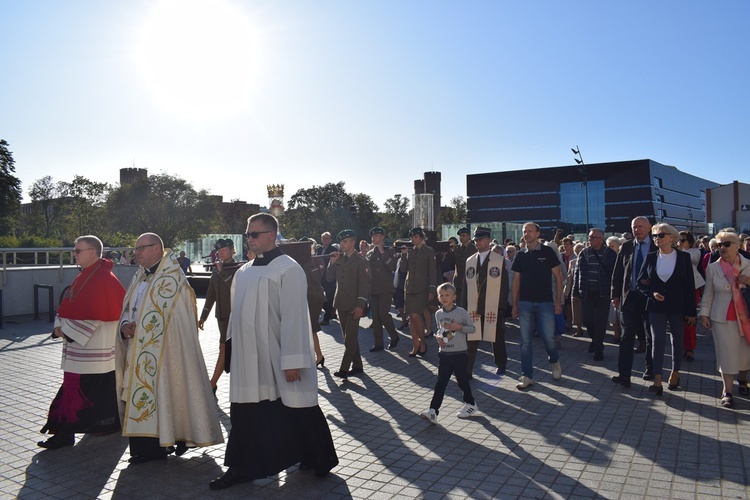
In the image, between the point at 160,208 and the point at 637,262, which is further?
the point at 160,208

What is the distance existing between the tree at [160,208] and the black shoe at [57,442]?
46770 mm

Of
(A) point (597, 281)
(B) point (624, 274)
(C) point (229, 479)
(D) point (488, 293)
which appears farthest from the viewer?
(A) point (597, 281)

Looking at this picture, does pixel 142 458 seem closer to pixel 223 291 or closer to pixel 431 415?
pixel 223 291

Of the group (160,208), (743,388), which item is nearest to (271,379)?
(743,388)

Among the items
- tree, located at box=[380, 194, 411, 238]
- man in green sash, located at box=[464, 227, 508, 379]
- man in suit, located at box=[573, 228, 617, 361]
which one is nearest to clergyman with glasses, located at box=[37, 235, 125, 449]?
man in green sash, located at box=[464, 227, 508, 379]

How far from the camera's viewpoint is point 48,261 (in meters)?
17.6

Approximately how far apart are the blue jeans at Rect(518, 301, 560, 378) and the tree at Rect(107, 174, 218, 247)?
46430mm

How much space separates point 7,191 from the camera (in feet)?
153

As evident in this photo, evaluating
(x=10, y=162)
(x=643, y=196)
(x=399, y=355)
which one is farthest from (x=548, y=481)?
(x=643, y=196)

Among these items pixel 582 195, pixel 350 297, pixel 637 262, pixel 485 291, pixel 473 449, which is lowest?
pixel 473 449

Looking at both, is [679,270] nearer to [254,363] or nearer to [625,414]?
[625,414]

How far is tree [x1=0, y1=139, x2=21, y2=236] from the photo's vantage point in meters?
46.3

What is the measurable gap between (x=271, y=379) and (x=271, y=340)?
0.28 metres

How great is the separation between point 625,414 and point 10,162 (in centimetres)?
5221
